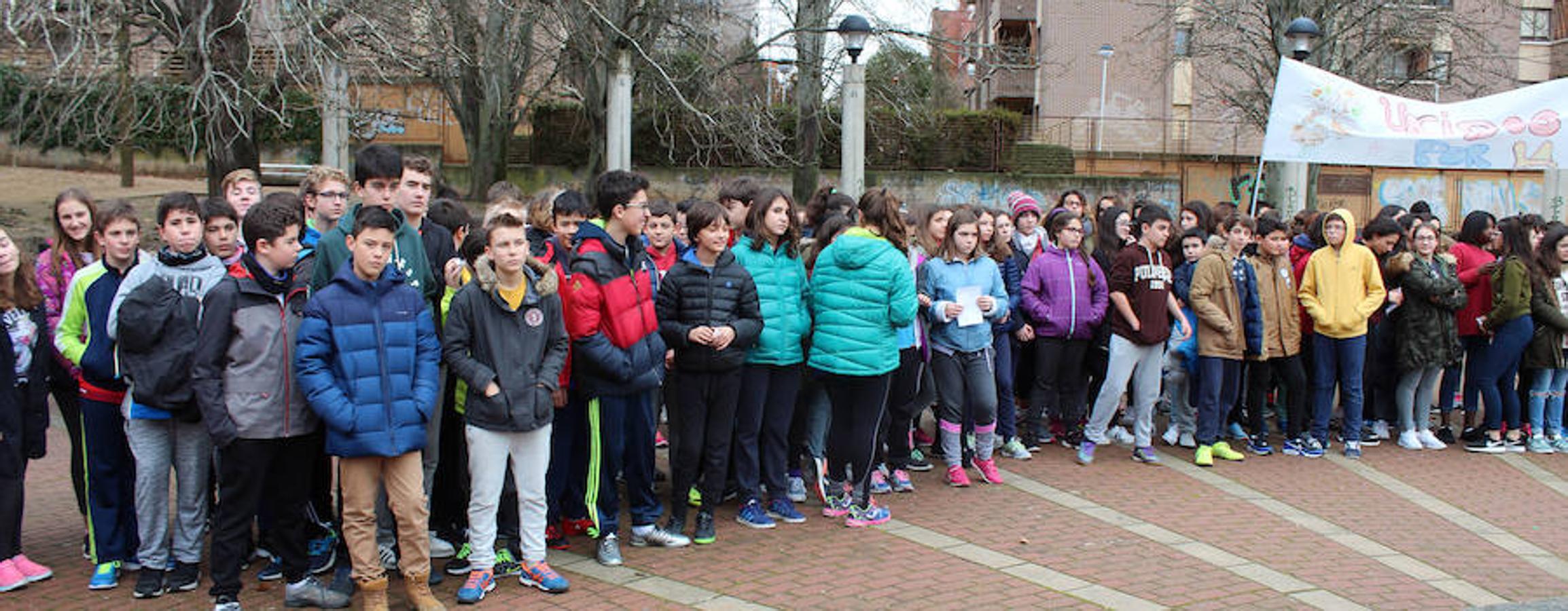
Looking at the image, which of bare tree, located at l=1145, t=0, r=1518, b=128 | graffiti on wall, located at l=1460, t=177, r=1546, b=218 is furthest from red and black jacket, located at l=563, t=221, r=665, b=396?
graffiti on wall, located at l=1460, t=177, r=1546, b=218

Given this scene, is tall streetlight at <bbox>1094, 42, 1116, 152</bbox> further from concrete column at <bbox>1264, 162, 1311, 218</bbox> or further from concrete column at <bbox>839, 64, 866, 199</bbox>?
concrete column at <bbox>839, 64, 866, 199</bbox>

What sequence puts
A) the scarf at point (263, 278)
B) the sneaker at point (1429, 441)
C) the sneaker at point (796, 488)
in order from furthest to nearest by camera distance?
the sneaker at point (1429, 441) → the sneaker at point (796, 488) → the scarf at point (263, 278)

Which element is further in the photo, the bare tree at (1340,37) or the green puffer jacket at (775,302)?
the bare tree at (1340,37)

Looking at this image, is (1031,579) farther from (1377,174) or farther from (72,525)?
(1377,174)

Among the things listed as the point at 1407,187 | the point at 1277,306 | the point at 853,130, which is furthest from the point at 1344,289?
Result: the point at 1407,187

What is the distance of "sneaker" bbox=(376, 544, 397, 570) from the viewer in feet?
18.3

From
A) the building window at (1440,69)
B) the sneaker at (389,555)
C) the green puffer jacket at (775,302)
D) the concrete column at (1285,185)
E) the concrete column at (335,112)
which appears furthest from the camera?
the building window at (1440,69)

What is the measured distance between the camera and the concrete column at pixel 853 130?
13516 millimetres

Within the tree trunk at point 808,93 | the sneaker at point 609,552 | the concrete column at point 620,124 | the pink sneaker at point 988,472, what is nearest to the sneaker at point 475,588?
the sneaker at point 609,552

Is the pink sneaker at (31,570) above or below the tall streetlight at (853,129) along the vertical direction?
below

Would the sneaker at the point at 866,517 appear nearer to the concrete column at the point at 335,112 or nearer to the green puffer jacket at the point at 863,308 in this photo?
the green puffer jacket at the point at 863,308

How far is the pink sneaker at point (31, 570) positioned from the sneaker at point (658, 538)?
2.79m

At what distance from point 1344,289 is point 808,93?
506 inches

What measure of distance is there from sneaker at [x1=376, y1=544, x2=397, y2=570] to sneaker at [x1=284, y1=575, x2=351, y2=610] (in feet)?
1.31
